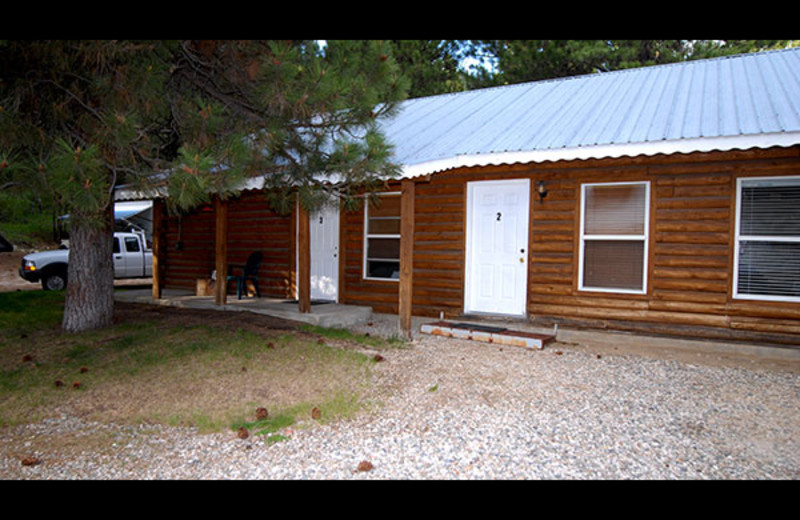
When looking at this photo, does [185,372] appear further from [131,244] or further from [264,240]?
[131,244]

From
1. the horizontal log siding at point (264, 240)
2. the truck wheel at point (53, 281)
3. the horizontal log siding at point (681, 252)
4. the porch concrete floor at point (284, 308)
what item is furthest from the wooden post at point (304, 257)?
Result: the truck wheel at point (53, 281)

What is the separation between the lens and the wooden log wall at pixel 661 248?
6.79 m

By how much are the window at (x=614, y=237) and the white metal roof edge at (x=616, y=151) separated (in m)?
1.25

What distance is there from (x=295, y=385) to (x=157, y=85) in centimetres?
299

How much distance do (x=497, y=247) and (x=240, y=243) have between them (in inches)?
230

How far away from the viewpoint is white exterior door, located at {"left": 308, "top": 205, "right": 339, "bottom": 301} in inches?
404

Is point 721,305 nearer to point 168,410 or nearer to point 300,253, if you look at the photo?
point 300,253

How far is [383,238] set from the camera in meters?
9.79

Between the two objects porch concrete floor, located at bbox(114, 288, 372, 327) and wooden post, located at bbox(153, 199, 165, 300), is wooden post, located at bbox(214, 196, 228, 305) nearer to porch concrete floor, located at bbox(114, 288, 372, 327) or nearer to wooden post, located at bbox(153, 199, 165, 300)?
porch concrete floor, located at bbox(114, 288, 372, 327)

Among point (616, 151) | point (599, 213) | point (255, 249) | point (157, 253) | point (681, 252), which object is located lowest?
point (157, 253)

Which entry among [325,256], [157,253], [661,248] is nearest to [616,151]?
[661,248]

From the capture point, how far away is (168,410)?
166 inches
